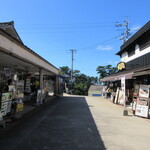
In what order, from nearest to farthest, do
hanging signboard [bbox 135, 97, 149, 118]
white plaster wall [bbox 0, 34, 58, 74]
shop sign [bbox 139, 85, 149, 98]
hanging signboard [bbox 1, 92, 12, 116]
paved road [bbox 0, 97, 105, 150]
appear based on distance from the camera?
1. paved road [bbox 0, 97, 105, 150]
2. white plaster wall [bbox 0, 34, 58, 74]
3. hanging signboard [bbox 1, 92, 12, 116]
4. hanging signboard [bbox 135, 97, 149, 118]
5. shop sign [bbox 139, 85, 149, 98]

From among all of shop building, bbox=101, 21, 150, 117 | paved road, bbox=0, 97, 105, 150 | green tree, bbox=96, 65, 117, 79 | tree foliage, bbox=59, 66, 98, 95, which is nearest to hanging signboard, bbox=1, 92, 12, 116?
paved road, bbox=0, 97, 105, 150

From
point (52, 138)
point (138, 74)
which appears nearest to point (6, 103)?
point (52, 138)

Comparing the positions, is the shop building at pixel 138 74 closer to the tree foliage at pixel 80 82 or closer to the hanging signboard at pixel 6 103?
the hanging signboard at pixel 6 103

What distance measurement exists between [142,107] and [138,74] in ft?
7.16

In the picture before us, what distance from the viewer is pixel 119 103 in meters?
15.1

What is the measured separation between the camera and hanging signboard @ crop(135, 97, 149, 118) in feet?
29.9

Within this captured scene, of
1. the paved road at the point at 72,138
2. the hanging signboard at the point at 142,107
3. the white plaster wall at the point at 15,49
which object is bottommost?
the paved road at the point at 72,138

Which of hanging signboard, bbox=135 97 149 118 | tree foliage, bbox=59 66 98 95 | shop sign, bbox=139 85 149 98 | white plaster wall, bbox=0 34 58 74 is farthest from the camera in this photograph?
tree foliage, bbox=59 66 98 95

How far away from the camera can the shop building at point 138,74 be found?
31.2 ft

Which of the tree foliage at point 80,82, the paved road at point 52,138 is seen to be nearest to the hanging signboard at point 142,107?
the paved road at point 52,138

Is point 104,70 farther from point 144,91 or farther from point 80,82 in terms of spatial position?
point 144,91

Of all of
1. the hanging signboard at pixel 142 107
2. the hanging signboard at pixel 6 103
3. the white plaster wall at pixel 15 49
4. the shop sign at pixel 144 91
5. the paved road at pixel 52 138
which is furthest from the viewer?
the shop sign at pixel 144 91

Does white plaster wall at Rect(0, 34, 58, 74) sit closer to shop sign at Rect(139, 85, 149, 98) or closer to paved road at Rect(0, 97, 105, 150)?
paved road at Rect(0, 97, 105, 150)

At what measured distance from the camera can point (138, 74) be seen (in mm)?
10430
